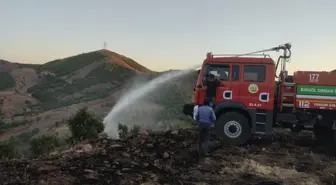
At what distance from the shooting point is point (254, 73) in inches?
507

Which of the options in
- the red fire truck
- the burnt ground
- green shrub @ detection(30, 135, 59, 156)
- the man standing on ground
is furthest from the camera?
green shrub @ detection(30, 135, 59, 156)

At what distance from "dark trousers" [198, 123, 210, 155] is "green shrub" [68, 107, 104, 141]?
8.48 m

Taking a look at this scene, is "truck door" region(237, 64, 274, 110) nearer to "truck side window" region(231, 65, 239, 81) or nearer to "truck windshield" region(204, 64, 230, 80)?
"truck side window" region(231, 65, 239, 81)

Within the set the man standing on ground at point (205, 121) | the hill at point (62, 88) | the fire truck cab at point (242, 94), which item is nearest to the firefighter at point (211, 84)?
the fire truck cab at point (242, 94)

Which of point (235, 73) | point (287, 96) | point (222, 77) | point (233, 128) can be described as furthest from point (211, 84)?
point (287, 96)

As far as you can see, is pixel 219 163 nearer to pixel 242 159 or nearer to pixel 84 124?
pixel 242 159

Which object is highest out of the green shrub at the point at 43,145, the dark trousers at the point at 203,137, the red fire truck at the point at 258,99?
the red fire truck at the point at 258,99

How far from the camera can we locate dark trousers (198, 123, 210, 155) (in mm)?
11425

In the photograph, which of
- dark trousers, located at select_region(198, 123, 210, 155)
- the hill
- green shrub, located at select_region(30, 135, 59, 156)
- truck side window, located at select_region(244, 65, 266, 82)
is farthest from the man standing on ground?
the hill

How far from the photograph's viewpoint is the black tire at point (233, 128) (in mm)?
12883

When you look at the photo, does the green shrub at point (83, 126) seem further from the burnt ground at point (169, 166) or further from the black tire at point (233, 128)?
the black tire at point (233, 128)

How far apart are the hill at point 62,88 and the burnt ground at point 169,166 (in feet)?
93.0

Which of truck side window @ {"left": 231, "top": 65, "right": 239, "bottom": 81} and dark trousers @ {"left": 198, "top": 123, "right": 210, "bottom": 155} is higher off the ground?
truck side window @ {"left": 231, "top": 65, "right": 239, "bottom": 81}

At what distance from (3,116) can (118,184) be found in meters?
46.3
